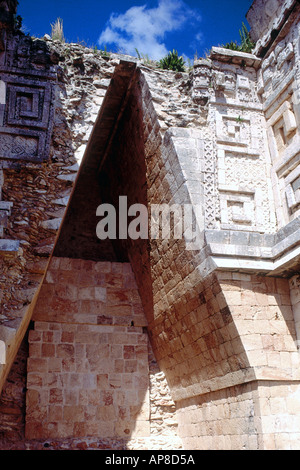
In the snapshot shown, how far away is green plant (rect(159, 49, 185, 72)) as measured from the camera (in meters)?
7.10

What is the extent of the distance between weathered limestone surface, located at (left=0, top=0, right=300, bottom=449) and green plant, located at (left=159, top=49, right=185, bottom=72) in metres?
0.51

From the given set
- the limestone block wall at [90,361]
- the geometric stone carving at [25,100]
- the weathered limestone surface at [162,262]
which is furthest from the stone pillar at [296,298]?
the geometric stone carving at [25,100]

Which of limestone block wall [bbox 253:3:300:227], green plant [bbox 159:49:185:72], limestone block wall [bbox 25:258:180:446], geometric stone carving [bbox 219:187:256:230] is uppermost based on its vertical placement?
green plant [bbox 159:49:185:72]

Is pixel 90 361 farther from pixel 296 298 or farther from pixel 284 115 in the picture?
pixel 284 115

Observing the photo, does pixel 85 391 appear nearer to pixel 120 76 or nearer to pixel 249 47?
pixel 120 76

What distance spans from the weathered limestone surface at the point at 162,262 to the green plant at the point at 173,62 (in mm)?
510

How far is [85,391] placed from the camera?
6512mm

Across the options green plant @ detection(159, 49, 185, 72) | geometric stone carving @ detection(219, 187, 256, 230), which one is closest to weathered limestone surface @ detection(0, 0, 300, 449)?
geometric stone carving @ detection(219, 187, 256, 230)

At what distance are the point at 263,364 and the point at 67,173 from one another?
10.5 feet

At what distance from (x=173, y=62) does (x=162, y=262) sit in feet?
10.3

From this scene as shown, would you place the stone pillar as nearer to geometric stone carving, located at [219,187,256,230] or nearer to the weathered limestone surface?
the weathered limestone surface

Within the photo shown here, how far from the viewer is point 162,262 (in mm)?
6172

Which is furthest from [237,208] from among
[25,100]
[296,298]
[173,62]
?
[25,100]
